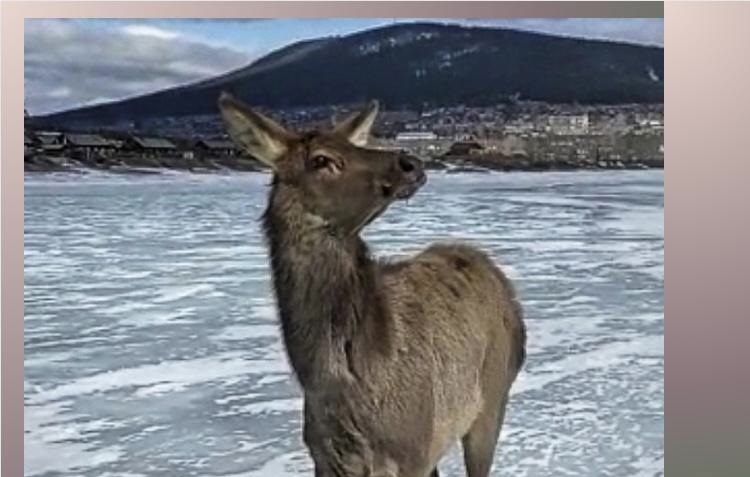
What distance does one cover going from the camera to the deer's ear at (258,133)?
219 centimetres

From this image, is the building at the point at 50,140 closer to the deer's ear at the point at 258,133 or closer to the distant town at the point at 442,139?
the distant town at the point at 442,139

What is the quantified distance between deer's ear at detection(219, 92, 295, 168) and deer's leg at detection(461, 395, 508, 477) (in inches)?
24.0

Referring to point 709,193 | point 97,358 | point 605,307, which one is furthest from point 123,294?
point 709,193

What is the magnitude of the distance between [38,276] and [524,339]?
0.90m

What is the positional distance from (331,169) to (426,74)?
1.45 feet

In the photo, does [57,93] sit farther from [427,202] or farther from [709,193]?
[709,193]

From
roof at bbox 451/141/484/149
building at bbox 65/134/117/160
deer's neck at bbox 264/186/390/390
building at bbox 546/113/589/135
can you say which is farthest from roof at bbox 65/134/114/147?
building at bbox 546/113/589/135

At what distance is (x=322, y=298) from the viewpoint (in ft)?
7.01

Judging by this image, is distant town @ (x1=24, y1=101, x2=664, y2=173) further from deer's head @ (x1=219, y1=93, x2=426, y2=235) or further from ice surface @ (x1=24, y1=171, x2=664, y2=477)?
deer's head @ (x1=219, y1=93, x2=426, y2=235)

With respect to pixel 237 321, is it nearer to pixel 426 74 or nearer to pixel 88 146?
pixel 88 146

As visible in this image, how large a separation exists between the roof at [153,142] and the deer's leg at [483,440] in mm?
758

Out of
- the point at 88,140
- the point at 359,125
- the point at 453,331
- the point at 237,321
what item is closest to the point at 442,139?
the point at 359,125

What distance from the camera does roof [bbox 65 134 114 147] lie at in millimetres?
2441

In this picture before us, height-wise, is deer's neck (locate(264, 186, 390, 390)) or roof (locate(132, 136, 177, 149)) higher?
roof (locate(132, 136, 177, 149))
